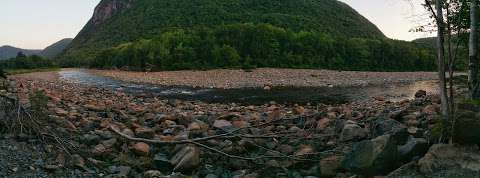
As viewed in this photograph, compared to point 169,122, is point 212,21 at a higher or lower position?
higher

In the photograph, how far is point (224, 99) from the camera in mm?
26281

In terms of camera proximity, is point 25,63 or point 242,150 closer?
point 242,150

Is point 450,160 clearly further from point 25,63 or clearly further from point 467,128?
point 25,63

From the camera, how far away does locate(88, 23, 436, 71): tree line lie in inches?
2884

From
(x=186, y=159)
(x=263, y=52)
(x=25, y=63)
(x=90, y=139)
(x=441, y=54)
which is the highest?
(x=263, y=52)

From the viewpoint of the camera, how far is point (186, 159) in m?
8.48

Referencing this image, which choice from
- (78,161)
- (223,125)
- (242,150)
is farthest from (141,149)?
(223,125)

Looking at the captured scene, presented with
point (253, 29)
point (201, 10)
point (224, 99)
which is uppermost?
point (201, 10)

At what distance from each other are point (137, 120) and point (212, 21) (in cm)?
10407

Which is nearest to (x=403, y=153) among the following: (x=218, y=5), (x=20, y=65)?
(x=20, y=65)

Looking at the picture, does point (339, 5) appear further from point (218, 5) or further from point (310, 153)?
point (310, 153)

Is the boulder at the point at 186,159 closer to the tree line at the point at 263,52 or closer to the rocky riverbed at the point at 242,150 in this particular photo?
the rocky riverbed at the point at 242,150

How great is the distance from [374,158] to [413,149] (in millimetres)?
869

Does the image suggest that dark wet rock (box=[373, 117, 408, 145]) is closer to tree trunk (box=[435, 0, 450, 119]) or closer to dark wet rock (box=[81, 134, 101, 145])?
tree trunk (box=[435, 0, 450, 119])
